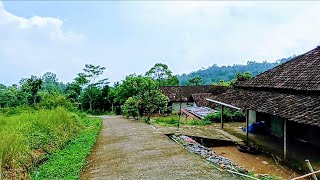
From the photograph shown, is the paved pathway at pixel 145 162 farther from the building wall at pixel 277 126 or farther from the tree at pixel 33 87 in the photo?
the tree at pixel 33 87

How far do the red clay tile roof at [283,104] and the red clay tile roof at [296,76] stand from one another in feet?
1.21

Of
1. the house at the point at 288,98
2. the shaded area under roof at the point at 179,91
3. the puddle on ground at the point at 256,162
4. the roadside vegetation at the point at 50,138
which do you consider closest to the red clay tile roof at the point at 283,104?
the house at the point at 288,98

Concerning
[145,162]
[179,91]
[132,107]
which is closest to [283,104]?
[145,162]

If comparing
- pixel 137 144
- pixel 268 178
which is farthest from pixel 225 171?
pixel 137 144

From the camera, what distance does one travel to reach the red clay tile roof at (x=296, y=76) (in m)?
10.4

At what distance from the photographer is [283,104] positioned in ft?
32.1

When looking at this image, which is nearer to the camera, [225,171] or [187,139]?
[225,171]

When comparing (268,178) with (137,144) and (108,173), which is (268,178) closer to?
(108,173)

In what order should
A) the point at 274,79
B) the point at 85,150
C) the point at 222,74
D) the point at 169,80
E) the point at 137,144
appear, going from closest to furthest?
the point at 85,150, the point at 137,144, the point at 274,79, the point at 169,80, the point at 222,74

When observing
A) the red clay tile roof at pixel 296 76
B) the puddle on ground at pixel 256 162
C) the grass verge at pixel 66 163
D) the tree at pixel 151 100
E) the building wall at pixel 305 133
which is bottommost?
the puddle on ground at pixel 256 162

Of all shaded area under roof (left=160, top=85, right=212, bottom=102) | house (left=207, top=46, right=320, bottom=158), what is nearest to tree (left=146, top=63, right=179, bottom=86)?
shaded area under roof (left=160, top=85, right=212, bottom=102)

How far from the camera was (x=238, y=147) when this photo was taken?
11.6 m

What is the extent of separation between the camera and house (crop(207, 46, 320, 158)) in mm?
8726

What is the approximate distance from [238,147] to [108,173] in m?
6.18
